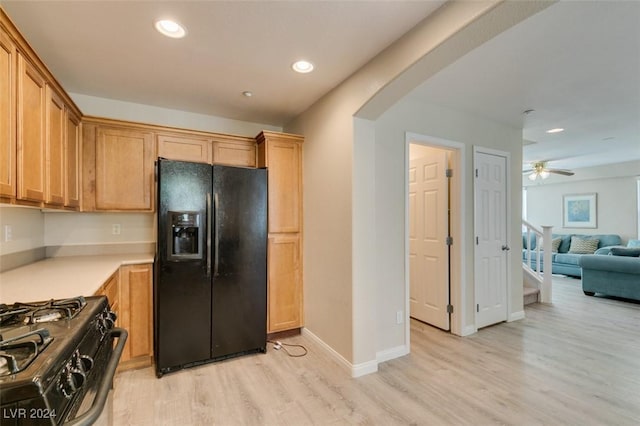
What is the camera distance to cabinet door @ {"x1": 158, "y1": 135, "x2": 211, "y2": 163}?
2.95 m

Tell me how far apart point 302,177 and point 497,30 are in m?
2.14

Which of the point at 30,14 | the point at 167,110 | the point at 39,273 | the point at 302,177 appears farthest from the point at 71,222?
the point at 302,177

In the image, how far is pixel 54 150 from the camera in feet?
6.73

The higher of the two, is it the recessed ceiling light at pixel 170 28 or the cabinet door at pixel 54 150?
the recessed ceiling light at pixel 170 28

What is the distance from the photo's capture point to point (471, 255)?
11.2ft

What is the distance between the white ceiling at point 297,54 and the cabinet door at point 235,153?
1.24 feet

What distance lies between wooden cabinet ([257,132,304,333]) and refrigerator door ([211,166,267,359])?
247 mm

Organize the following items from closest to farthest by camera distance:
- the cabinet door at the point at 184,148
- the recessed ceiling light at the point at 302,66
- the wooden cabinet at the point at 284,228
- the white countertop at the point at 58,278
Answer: the white countertop at the point at 58,278
the recessed ceiling light at the point at 302,66
the cabinet door at the point at 184,148
the wooden cabinet at the point at 284,228

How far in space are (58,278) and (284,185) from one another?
1.97 m

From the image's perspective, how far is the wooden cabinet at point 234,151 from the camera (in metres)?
3.20

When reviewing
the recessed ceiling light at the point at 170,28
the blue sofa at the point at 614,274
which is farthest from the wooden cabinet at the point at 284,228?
the blue sofa at the point at 614,274

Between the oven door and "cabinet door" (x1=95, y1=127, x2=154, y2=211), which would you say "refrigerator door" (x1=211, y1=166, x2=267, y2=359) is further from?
the oven door

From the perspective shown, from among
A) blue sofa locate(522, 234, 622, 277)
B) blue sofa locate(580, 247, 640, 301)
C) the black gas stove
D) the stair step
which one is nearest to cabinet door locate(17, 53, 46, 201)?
the black gas stove

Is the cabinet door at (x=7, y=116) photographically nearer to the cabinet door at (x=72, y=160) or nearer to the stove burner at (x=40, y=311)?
the stove burner at (x=40, y=311)
